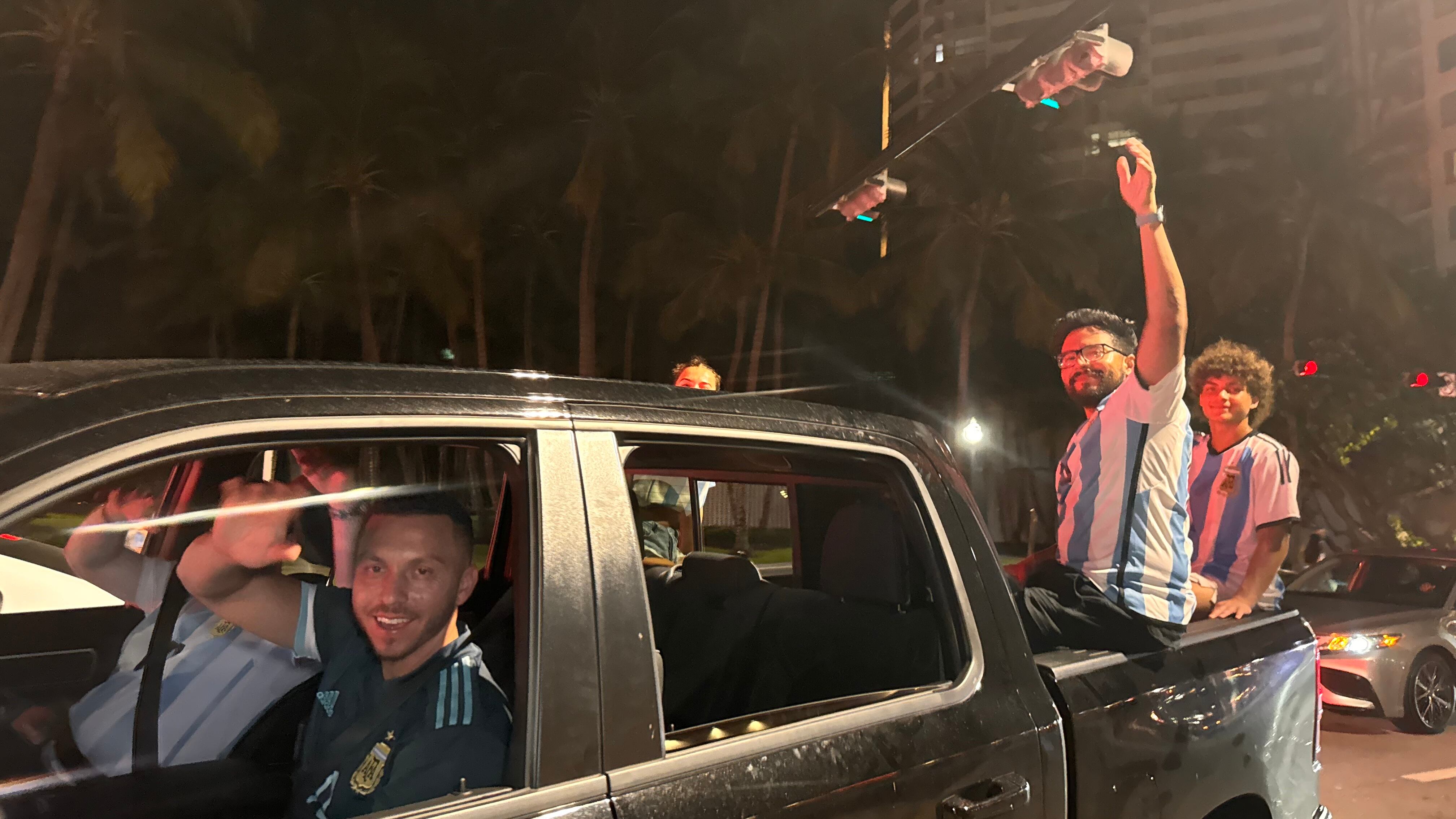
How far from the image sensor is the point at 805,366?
45688 millimetres

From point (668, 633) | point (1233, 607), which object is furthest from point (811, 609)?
point (1233, 607)

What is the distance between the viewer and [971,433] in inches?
1156

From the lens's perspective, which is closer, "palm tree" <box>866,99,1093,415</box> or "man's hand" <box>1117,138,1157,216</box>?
"man's hand" <box>1117,138,1157,216</box>

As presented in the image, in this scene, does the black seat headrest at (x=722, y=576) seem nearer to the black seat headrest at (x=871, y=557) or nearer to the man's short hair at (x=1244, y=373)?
the black seat headrest at (x=871, y=557)

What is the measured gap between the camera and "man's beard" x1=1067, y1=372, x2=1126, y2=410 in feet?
13.1

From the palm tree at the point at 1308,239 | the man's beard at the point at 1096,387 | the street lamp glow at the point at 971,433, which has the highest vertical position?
the palm tree at the point at 1308,239

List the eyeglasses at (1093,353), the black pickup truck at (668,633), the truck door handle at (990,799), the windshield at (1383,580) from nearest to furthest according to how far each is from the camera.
→ the black pickup truck at (668,633) → the truck door handle at (990,799) → the eyeglasses at (1093,353) → the windshield at (1383,580)

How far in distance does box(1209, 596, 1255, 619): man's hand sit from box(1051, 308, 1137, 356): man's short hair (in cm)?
116

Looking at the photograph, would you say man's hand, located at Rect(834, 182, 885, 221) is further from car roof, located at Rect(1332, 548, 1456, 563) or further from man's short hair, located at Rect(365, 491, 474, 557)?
man's short hair, located at Rect(365, 491, 474, 557)

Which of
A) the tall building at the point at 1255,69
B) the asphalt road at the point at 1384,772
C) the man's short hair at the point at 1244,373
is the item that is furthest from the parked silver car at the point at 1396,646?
the tall building at the point at 1255,69

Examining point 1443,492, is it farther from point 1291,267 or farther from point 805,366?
point 805,366

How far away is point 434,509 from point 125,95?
23.8 m

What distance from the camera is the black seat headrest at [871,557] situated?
2.19 m

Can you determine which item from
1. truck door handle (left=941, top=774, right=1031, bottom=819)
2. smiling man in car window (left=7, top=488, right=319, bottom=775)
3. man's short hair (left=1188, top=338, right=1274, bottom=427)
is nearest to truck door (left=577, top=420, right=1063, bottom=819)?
truck door handle (left=941, top=774, right=1031, bottom=819)
